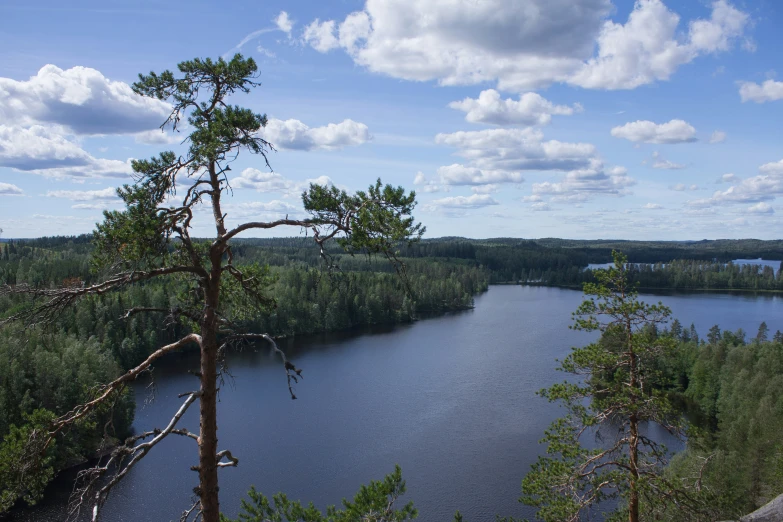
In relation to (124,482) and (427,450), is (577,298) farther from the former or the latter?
(124,482)

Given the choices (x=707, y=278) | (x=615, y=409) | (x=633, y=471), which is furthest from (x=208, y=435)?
(x=707, y=278)

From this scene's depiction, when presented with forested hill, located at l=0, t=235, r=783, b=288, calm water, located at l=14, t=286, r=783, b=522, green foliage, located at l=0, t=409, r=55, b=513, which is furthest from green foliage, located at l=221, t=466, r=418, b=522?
forested hill, located at l=0, t=235, r=783, b=288

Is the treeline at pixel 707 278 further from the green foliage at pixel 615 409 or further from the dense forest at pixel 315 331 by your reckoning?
the green foliage at pixel 615 409

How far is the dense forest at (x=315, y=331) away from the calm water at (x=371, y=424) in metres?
3.39

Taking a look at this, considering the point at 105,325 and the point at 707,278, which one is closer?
the point at 105,325

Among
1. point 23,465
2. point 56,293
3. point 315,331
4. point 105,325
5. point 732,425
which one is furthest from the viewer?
point 315,331

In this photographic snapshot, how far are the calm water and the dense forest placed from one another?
3.39m

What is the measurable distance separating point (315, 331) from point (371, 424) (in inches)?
1171

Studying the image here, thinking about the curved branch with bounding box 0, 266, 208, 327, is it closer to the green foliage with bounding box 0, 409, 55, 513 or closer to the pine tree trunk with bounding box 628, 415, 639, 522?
the green foliage with bounding box 0, 409, 55, 513

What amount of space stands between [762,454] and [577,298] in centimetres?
6681

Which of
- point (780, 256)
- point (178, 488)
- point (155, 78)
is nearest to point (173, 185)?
point (155, 78)

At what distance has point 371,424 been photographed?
93.5 feet

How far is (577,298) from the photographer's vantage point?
8438 centimetres

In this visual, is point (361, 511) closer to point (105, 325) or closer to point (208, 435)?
point (208, 435)
